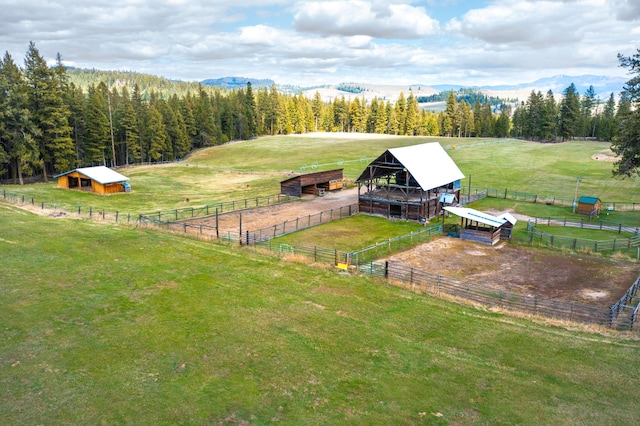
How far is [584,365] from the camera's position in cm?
1644

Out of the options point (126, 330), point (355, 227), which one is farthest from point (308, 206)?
point (126, 330)

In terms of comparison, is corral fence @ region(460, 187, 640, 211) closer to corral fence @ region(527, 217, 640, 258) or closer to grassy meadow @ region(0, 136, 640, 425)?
corral fence @ region(527, 217, 640, 258)

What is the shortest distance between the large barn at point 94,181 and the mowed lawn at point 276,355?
97.9 ft

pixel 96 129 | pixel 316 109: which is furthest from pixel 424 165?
pixel 316 109

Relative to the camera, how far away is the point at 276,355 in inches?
653

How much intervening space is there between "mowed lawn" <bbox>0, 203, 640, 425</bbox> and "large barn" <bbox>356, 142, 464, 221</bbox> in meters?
18.5

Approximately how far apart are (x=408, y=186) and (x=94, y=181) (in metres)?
39.6

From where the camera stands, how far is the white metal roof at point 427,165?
42.6 meters

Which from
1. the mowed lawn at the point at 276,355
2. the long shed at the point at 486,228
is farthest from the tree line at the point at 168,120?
the mowed lawn at the point at 276,355

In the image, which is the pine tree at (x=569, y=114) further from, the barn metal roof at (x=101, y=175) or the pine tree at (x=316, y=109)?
the barn metal roof at (x=101, y=175)

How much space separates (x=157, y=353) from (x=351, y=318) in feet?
28.3

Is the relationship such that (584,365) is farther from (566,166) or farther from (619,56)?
(566,166)

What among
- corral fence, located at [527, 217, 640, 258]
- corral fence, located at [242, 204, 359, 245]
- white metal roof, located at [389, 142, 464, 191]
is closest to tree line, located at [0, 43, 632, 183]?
corral fence, located at [527, 217, 640, 258]

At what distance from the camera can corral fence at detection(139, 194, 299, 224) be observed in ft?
131
